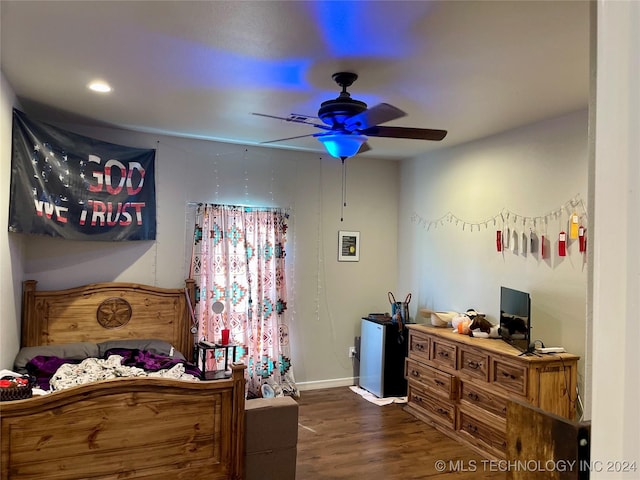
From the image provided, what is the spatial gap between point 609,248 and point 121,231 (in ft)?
14.8

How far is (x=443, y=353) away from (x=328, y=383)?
5.61 feet

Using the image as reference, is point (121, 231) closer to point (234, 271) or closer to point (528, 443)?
point (234, 271)

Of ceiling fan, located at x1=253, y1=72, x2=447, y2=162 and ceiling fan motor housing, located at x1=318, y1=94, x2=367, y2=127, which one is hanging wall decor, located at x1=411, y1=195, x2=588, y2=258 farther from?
ceiling fan motor housing, located at x1=318, y1=94, x2=367, y2=127

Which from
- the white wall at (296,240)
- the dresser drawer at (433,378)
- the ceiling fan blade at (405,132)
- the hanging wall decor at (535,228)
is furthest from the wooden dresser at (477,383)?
the ceiling fan blade at (405,132)

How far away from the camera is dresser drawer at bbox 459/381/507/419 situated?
12.0 feet

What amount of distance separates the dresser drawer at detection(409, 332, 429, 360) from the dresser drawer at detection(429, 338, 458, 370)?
82 millimetres

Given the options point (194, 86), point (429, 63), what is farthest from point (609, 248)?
point (194, 86)

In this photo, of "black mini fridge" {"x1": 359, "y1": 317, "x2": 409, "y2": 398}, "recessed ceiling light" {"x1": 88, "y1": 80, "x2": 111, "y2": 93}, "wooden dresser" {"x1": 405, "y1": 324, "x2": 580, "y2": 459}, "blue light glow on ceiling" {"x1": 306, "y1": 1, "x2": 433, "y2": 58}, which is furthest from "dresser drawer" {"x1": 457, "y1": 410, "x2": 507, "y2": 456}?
"recessed ceiling light" {"x1": 88, "y1": 80, "x2": 111, "y2": 93}

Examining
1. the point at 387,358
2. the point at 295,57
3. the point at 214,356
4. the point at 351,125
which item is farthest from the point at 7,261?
the point at 387,358

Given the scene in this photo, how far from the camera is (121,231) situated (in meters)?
4.39

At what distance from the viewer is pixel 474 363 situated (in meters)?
3.94

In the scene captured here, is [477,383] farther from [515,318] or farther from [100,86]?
[100,86]

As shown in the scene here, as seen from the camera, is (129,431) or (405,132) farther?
(405,132)

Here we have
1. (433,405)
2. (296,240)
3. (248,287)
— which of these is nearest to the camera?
(433,405)
